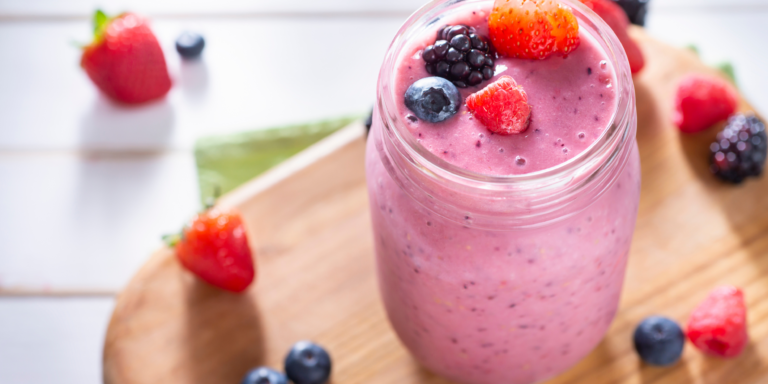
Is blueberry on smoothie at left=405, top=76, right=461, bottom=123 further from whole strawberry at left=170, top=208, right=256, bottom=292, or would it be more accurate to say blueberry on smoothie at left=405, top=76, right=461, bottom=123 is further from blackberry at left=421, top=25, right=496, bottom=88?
whole strawberry at left=170, top=208, right=256, bottom=292

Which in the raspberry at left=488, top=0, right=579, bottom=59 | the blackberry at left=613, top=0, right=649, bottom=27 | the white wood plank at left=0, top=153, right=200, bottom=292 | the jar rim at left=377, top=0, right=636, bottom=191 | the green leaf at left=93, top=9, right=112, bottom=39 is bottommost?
the white wood plank at left=0, top=153, right=200, bottom=292

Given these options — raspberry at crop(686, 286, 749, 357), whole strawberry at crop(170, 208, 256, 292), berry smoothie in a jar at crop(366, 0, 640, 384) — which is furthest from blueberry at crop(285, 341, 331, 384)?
raspberry at crop(686, 286, 749, 357)

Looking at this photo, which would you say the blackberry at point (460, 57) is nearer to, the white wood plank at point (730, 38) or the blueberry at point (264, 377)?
the blueberry at point (264, 377)

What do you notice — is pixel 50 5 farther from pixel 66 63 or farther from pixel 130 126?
pixel 130 126

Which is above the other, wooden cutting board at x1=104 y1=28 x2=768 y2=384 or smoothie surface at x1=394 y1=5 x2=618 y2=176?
smoothie surface at x1=394 y1=5 x2=618 y2=176

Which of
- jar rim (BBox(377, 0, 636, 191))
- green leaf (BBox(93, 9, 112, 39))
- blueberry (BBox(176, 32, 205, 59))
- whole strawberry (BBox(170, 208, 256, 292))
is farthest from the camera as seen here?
blueberry (BBox(176, 32, 205, 59))

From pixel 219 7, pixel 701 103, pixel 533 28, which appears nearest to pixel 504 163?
pixel 533 28

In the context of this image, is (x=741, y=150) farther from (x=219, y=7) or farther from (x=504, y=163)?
(x=219, y=7)
